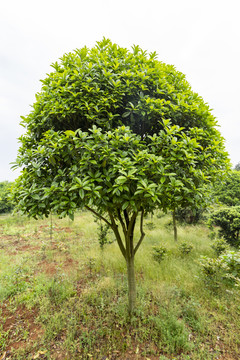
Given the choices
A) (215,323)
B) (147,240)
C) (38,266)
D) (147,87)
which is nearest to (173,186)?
(147,87)

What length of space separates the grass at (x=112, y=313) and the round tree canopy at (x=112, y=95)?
12.9ft

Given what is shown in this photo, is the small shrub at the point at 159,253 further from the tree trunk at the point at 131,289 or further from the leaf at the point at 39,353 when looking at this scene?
the leaf at the point at 39,353

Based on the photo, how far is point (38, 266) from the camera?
20.1 feet

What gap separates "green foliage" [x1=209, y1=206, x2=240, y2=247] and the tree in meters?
6.31

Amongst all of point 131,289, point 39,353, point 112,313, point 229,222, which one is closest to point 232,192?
point 229,222

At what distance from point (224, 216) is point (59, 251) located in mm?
8348

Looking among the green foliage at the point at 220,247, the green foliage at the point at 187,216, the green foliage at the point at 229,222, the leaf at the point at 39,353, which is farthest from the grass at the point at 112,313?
the green foliage at the point at 187,216

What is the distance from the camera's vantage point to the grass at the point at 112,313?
117 inches

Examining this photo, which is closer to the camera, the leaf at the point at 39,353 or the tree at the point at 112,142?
the tree at the point at 112,142

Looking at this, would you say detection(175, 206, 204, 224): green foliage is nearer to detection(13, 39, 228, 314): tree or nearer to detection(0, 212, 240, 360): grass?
detection(0, 212, 240, 360): grass

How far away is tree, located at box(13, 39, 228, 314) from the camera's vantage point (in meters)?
2.20

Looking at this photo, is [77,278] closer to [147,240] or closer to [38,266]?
[38,266]

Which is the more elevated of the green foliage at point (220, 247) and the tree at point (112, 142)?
the tree at point (112, 142)

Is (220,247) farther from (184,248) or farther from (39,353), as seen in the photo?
(39,353)
